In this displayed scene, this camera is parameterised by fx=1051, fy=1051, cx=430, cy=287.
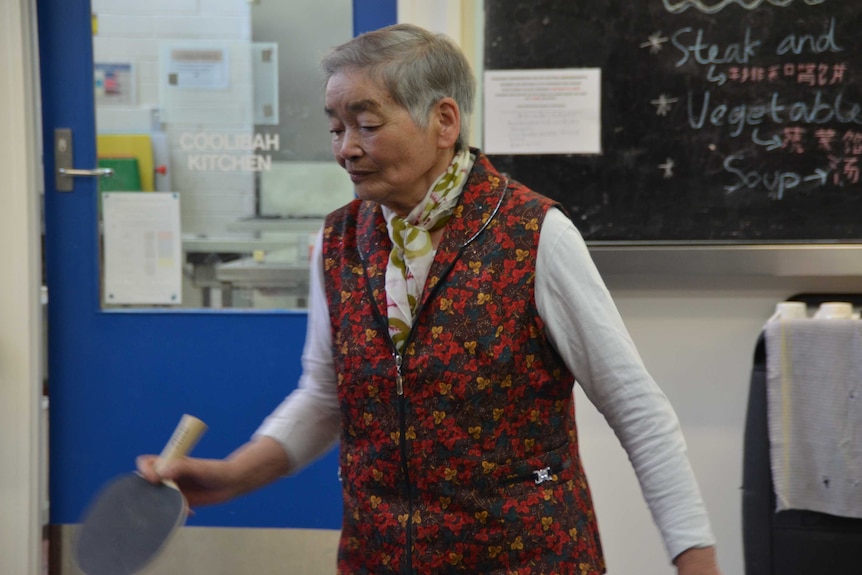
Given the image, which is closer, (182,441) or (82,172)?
(182,441)

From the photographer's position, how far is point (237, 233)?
10.3 ft

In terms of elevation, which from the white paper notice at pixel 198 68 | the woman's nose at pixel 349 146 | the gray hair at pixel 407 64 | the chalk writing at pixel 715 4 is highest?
the chalk writing at pixel 715 4

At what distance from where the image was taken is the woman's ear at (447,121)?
4.69ft

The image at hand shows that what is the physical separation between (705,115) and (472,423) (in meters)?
1.55

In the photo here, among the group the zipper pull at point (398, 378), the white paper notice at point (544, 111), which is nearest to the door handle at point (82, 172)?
the white paper notice at point (544, 111)

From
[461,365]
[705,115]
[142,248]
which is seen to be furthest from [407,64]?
[142,248]

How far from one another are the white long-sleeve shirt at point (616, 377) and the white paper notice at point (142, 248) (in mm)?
1973

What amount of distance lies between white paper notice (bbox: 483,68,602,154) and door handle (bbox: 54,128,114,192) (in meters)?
1.20

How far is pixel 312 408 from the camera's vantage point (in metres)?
1.58

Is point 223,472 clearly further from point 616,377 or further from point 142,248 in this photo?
point 142,248

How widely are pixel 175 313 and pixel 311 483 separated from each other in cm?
65

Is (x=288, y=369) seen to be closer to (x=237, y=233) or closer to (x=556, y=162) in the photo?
(x=237, y=233)

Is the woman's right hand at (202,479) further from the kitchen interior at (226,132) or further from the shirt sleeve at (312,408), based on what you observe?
the kitchen interior at (226,132)

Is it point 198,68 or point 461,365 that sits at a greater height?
point 198,68
